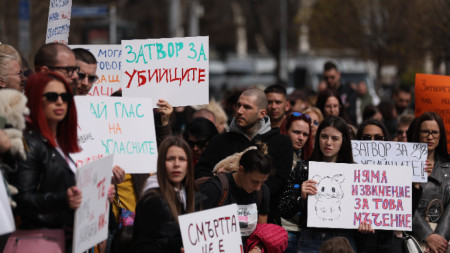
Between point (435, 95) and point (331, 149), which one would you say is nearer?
point (331, 149)

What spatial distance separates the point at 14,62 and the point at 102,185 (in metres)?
1.60

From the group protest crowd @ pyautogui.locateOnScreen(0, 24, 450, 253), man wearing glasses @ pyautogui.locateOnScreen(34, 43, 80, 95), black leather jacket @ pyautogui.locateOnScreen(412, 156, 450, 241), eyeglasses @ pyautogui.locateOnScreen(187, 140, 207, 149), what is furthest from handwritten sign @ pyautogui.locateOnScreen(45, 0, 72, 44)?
black leather jacket @ pyautogui.locateOnScreen(412, 156, 450, 241)

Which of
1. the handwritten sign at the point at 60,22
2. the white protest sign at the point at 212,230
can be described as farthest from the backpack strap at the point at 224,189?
the handwritten sign at the point at 60,22

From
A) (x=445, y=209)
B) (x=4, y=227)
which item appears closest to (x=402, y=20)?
(x=445, y=209)

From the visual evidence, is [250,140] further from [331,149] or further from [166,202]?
[166,202]

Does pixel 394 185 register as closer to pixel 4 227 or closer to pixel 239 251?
pixel 239 251

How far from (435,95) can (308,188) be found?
9.14 feet

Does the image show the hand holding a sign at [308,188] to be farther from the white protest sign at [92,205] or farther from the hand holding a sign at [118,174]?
the white protest sign at [92,205]

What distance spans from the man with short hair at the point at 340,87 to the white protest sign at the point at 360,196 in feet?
17.8

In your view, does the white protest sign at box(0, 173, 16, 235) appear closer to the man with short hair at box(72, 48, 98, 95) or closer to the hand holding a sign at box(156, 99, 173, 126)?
the man with short hair at box(72, 48, 98, 95)

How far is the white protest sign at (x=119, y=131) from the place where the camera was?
5.88 m

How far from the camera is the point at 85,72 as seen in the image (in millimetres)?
6633

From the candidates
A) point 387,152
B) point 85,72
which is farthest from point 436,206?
point 85,72

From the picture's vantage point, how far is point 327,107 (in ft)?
32.6
